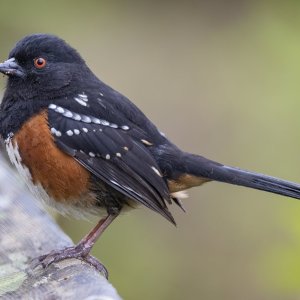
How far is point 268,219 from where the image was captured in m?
6.70

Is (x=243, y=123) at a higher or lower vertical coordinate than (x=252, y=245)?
higher

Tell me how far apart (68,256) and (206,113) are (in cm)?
490

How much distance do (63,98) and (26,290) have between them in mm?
1201

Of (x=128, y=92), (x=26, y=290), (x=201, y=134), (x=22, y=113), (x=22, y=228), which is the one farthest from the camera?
(x=128, y=92)

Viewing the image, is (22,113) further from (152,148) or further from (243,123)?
(243,123)

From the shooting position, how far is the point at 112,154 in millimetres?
3936

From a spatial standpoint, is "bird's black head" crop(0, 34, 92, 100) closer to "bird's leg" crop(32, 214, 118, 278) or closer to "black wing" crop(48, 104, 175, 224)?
"black wing" crop(48, 104, 175, 224)

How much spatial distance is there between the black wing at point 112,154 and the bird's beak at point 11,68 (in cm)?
25

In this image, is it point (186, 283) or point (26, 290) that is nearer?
point (26, 290)

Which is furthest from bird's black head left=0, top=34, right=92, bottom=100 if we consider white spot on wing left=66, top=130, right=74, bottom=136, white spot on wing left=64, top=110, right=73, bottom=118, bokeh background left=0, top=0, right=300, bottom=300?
bokeh background left=0, top=0, right=300, bottom=300

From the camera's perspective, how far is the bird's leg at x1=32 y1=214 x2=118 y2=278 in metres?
3.50

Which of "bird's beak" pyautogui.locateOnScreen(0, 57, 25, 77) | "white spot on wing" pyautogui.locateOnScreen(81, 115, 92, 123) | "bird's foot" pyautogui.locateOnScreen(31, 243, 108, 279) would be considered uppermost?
"bird's beak" pyautogui.locateOnScreen(0, 57, 25, 77)

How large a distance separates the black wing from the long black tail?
0.17 meters

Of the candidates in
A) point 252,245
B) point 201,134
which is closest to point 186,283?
point 252,245
